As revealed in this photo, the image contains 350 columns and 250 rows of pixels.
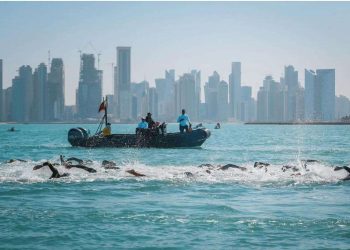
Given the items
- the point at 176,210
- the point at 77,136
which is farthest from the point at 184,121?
the point at 176,210

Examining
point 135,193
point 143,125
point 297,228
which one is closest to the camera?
point 297,228

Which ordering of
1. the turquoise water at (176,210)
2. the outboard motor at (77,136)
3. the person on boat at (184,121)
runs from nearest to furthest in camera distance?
the turquoise water at (176,210)
the person on boat at (184,121)
the outboard motor at (77,136)

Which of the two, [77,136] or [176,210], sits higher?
[77,136]

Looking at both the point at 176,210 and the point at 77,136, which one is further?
the point at 77,136

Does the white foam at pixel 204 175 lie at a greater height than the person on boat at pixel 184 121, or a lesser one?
lesser

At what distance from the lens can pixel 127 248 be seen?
12070mm

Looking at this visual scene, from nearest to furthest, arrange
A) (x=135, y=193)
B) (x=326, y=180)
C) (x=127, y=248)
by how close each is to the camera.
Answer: (x=127, y=248), (x=135, y=193), (x=326, y=180)

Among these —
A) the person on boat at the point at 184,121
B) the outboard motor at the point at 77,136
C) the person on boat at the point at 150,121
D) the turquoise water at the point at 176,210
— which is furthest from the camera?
the outboard motor at the point at 77,136

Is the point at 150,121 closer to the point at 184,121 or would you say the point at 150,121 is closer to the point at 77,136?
the point at 184,121

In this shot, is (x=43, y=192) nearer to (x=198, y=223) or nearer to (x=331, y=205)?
(x=198, y=223)

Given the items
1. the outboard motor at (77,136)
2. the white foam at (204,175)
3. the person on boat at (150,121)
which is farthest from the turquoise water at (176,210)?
the outboard motor at (77,136)

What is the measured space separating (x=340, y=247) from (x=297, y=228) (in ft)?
5.76

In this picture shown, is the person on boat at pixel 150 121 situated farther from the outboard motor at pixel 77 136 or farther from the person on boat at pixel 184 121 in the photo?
the outboard motor at pixel 77 136

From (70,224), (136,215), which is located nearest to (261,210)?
(136,215)
